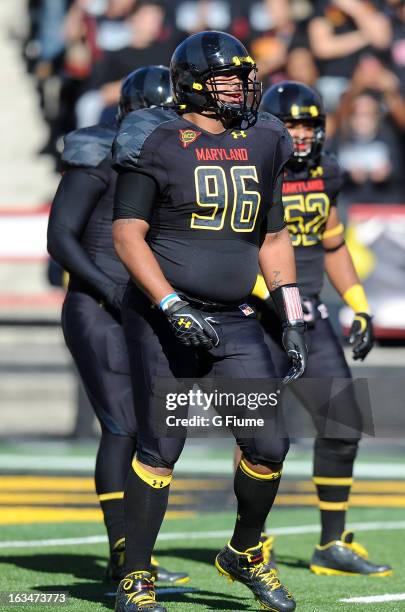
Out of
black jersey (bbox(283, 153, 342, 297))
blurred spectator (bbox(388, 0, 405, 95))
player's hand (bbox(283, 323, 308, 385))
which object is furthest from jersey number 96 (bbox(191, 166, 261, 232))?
blurred spectator (bbox(388, 0, 405, 95))

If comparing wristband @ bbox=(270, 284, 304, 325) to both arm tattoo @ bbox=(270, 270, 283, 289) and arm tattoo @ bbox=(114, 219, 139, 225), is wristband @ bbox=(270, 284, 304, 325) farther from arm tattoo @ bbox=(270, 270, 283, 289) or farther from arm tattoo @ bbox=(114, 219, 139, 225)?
arm tattoo @ bbox=(114, 219, 139, 225)

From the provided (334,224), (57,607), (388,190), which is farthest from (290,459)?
(57,607)

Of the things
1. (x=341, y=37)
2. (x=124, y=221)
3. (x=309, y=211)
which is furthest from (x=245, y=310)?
(x=341, y=37)

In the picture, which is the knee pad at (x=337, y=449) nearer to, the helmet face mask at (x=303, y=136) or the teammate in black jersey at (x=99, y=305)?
the teammate in black jersey at (x=99, y=305)

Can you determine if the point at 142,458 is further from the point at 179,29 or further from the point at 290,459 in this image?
the point at 179,29

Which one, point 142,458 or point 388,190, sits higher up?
point 142,458

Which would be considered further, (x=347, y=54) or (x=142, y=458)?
(x=347, y=54)

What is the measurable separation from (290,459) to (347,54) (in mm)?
4611

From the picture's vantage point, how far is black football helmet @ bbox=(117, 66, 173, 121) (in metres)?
6.21

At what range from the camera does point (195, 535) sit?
762 centimetres

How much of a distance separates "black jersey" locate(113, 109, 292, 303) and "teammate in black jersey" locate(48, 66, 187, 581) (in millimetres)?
1032

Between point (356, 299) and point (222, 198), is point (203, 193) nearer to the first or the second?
point (222, 198)

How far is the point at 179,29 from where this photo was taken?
13914mm

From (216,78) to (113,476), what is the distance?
1889 millimetres
